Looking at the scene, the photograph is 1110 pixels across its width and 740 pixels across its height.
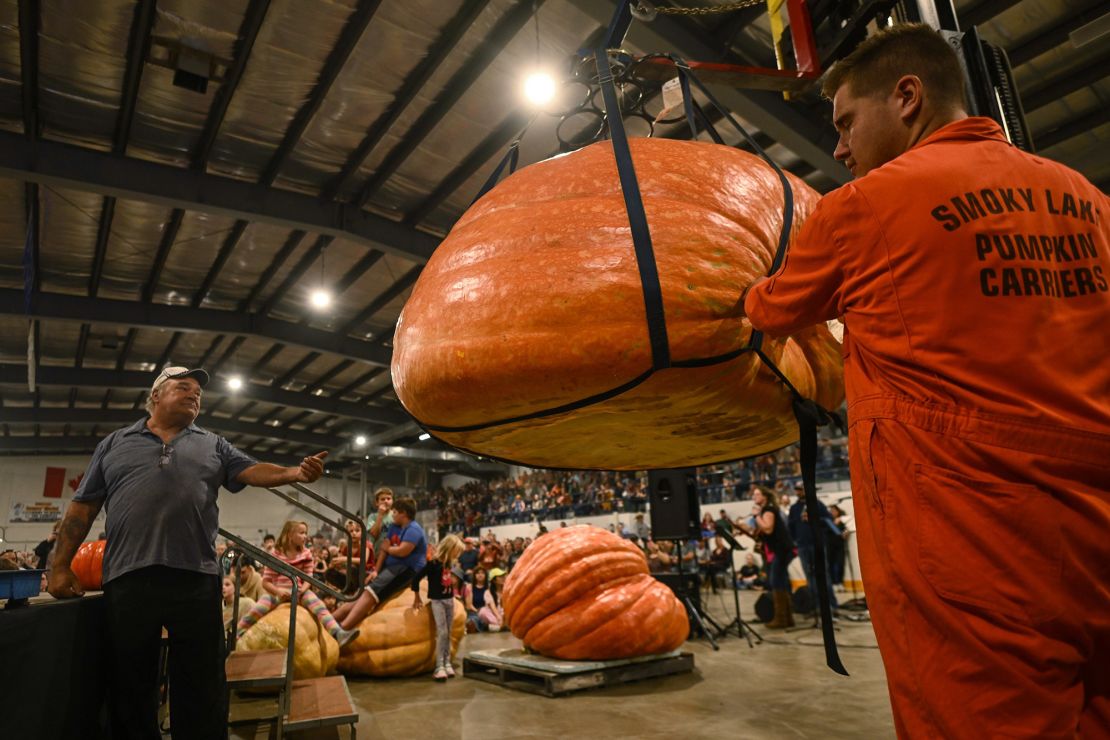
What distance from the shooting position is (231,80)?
6.33 meters

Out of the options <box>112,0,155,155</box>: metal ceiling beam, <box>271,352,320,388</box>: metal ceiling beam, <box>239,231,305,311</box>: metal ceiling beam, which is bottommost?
<box>271,352,320,388</box>: metal ceiling beam

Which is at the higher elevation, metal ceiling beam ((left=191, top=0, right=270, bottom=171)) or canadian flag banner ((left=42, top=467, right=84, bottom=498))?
metal ceiling beam ((left=191, top=0, right=270, bottom=171))

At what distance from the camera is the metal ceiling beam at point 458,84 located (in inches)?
229

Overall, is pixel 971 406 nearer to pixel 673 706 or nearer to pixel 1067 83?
pixel 673 706

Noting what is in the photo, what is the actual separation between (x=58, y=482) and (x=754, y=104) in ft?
95.7

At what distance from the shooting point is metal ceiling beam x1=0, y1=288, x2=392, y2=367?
10.7 meters

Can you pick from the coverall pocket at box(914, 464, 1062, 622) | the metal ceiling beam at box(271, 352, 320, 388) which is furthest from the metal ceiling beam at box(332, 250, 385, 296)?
the coverall pocket at box(914, 464, 1062, 622)

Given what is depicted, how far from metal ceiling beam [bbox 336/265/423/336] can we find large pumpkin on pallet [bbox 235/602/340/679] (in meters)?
6.28

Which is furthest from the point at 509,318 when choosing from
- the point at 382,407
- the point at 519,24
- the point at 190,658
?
the point at 382,407

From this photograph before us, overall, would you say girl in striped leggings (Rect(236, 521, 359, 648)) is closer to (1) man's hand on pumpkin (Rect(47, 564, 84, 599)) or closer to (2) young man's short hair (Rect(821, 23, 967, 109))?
(1) man's hand on pumpkin (Rect(47, 564, 84, 599))

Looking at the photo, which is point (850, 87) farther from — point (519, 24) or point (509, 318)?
point (519, 24)

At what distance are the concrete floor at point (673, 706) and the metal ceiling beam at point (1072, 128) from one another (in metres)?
5.53

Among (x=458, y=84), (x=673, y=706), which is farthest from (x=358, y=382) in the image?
(x=673, y=706)

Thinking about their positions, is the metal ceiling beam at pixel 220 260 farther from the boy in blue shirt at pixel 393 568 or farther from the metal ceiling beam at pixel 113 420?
the metal ceiling beam at pixel 113 420
